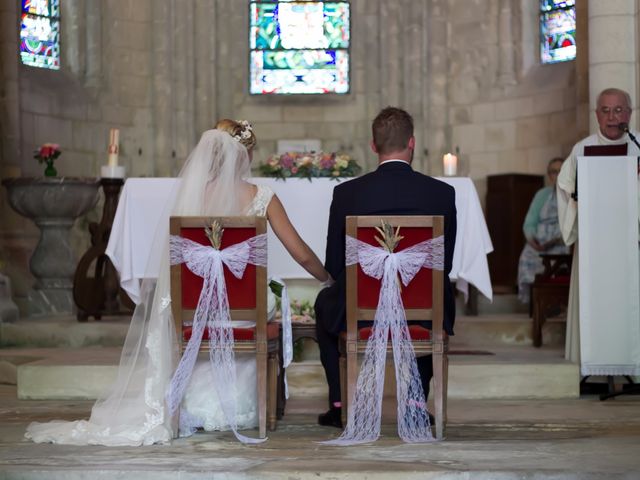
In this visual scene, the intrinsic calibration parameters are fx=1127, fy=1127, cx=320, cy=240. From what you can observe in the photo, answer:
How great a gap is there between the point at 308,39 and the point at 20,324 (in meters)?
5.43

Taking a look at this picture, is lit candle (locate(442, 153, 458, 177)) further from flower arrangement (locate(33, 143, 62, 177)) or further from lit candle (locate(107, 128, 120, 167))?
Result: flower arrangement (locate(33, 143, 62, 177))

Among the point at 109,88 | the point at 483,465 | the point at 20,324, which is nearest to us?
the point at 483,465

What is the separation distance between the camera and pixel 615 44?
786 centimetres

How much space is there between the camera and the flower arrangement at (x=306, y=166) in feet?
23.5

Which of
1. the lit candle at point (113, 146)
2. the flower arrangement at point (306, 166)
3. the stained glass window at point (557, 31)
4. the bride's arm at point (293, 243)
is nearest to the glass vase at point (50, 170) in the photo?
the lit candle at point (113, 146)

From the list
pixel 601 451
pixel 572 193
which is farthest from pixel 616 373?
pixel 601 451

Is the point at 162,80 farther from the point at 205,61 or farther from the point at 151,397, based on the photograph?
the point at 151,397

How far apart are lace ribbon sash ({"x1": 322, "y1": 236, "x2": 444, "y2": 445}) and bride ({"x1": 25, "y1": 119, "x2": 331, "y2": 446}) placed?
488mm

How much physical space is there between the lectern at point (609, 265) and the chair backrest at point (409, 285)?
5.39 ft

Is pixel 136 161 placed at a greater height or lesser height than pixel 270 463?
greater

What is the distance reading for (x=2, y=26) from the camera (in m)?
10.2

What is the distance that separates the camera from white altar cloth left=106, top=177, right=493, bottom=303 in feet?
22.9

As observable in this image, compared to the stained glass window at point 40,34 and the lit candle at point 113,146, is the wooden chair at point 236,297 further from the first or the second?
the stained glass window at point 40,34

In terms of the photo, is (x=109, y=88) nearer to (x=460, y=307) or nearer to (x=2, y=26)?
(x=2, y=26)
